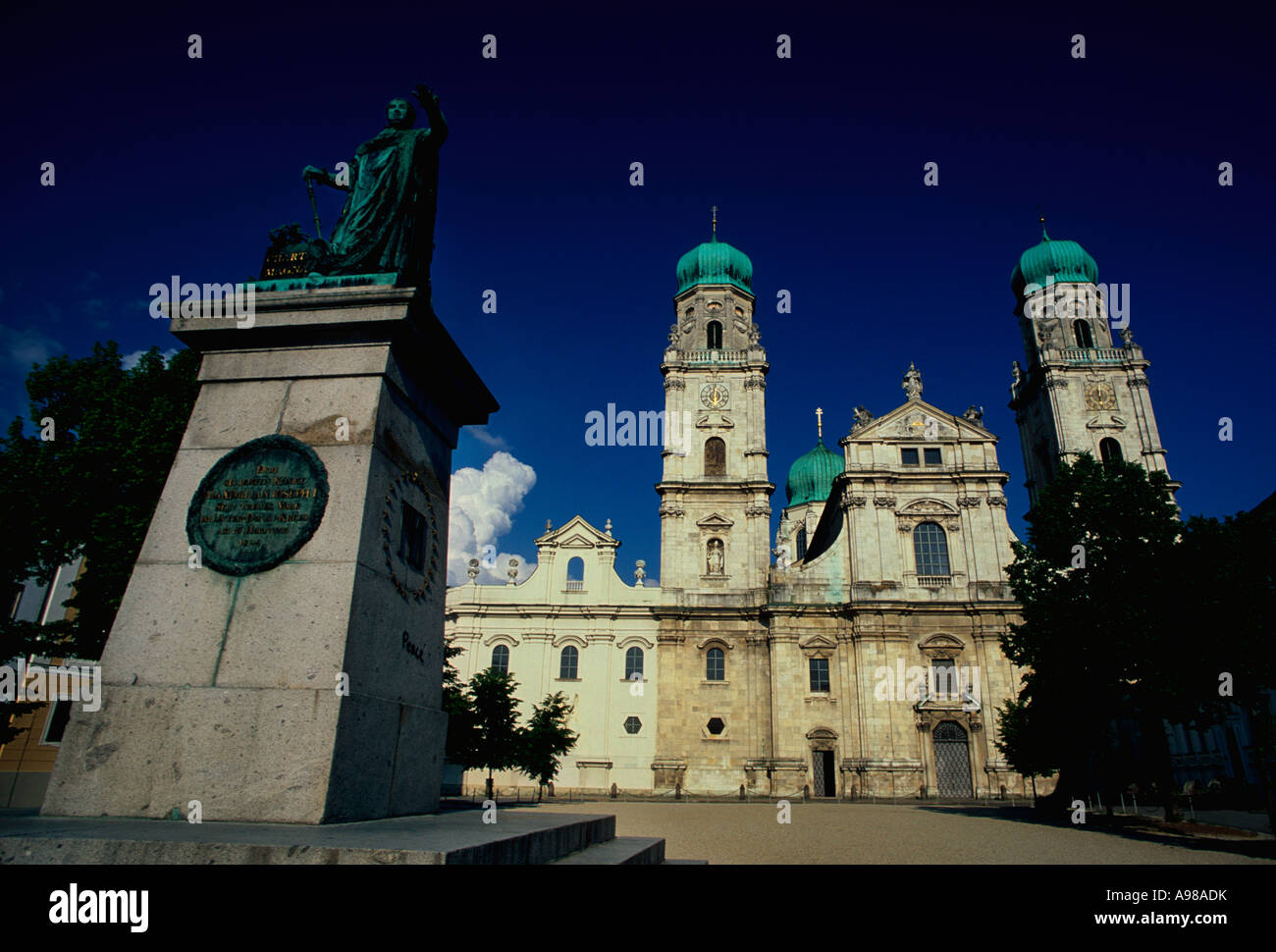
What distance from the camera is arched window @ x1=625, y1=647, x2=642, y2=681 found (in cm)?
3709

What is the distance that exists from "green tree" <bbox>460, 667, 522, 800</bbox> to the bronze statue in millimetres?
23289

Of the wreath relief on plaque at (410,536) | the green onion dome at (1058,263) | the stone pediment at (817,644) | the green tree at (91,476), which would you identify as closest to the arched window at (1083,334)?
the green onion dome at (1058,263)

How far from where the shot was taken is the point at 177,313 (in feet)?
19.9

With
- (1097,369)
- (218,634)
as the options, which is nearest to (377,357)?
(218,634)

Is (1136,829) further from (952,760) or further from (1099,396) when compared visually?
(1099,396)

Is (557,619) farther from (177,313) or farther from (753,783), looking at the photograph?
(177,313)

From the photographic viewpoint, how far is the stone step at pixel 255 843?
3.35 metres

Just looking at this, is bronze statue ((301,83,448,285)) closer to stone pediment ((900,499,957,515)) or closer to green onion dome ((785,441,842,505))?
stone pediment ((900,499,957,515))

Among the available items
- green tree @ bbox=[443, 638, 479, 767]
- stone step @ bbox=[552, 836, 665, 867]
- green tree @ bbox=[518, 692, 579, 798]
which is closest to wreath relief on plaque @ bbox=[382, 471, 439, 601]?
stone step @ bbox=[552, 836, 665, 867]

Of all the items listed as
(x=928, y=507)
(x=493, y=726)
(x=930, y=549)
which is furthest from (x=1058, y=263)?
(x=493, y=726)

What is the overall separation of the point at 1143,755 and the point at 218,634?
30.8m

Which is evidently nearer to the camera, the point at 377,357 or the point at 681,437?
the point at 377,357

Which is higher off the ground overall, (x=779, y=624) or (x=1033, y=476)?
(x=1033, y=476)
